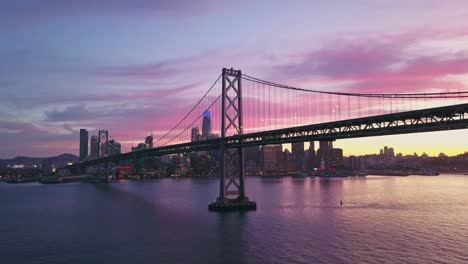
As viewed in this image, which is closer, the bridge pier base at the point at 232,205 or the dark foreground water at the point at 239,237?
the dark foreground water at the point at 239,237

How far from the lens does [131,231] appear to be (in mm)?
39156

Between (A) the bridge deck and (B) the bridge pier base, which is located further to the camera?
(B) the bridge pier base

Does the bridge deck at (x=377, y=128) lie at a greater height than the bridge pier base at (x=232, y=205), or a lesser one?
greater

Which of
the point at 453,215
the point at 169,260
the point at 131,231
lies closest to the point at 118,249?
the point at 169,260

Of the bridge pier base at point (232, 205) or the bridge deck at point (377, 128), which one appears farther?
the bridge pier base at point (232, 205)

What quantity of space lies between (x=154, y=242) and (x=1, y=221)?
26033 mm

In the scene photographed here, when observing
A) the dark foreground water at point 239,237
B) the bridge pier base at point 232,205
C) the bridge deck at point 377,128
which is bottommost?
the dark foreground water at point 239,237

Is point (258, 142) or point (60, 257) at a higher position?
point (258, 142)

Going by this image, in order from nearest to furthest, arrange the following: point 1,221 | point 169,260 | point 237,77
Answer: point 169,260 → point 1,221 → point 237,77

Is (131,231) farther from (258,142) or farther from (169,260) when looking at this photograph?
(258,142)

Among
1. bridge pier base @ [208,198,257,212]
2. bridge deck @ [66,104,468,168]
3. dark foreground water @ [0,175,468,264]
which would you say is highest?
bridge deck @ [66,104,468,168]

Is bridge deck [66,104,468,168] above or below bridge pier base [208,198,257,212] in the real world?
above

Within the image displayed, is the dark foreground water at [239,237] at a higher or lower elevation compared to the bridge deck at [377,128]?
lower

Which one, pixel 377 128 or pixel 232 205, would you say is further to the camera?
pixel 232 205
